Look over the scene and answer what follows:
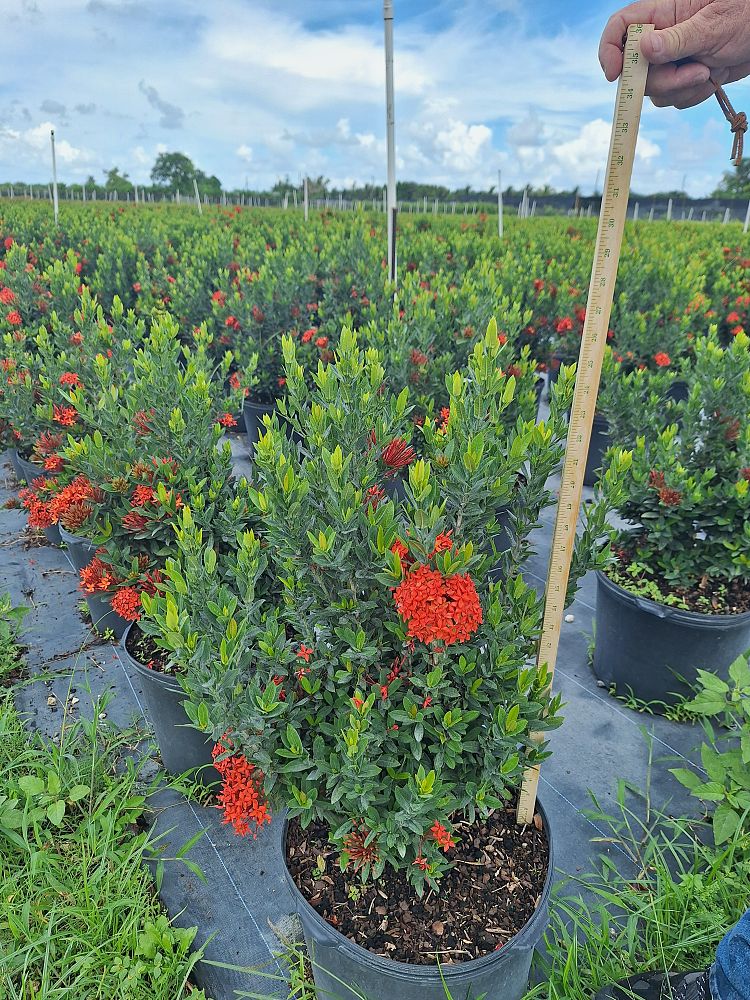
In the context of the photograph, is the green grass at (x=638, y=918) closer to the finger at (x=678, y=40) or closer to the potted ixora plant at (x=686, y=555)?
the potted ixora plant at (x=686, y=555)

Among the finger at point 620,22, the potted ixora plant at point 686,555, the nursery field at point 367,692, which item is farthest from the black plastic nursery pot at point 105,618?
the finger at point 620,22

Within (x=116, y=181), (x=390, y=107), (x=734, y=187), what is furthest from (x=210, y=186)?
(x=390, y=107)

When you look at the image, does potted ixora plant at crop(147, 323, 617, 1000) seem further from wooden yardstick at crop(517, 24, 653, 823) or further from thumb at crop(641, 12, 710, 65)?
thumb at crop(641, 12, 710, 65)

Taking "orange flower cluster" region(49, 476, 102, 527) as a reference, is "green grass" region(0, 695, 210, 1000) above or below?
below

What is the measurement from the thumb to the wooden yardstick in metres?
0.02

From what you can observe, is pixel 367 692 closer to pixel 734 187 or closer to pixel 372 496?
pixel 372 496

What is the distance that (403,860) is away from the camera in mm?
1649

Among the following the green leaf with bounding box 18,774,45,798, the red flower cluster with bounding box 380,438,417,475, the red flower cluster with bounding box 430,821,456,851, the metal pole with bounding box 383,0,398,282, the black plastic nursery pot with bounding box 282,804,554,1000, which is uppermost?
the metal pole with bounding box 383,0,398,282

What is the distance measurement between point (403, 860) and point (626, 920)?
93 centimetres

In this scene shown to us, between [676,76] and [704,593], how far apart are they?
2.15 m

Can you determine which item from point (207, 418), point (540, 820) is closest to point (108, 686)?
point (207, 418)

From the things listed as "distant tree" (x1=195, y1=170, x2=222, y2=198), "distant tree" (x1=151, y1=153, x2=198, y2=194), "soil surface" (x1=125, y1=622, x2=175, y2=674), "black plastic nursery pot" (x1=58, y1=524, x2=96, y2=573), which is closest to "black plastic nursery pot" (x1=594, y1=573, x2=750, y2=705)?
"soil surface" (x1=125, y1=622, x2=175, y2=674)

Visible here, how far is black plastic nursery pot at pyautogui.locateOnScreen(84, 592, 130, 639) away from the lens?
327 centimetres

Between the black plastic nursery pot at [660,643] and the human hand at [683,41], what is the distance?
1.95 m
